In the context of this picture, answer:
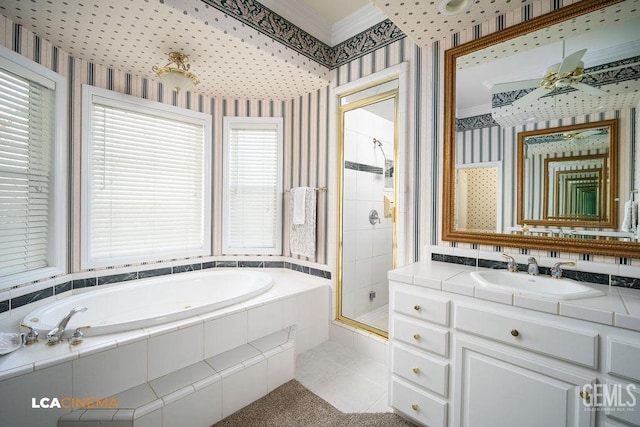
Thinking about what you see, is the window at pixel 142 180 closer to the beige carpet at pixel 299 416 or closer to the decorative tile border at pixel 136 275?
the decorative tile border at pixel 136 275

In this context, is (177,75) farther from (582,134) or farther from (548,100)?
(582,134)

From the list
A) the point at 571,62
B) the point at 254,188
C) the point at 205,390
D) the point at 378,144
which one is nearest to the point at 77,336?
the point at 205,390

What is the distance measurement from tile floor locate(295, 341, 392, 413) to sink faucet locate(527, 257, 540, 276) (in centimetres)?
116

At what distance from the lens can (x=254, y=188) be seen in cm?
296

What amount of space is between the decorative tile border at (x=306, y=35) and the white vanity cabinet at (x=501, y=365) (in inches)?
76.4

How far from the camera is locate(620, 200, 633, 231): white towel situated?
1301mm

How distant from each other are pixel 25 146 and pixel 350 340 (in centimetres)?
276

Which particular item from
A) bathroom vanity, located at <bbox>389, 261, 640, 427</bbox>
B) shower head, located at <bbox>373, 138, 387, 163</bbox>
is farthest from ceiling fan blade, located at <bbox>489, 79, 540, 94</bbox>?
bathroom vanity, located at <bbox>389, 261, 640, 427</bbox>

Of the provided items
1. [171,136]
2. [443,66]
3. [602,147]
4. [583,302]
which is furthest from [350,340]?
[171,136]

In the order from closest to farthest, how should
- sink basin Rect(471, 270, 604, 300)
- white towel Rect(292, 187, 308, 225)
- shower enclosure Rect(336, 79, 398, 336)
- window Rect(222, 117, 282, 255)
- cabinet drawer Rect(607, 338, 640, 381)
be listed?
cabinet drawer Rect(607, 338, 640, 381) → sink basin Rect(471, 270, 604, 300) → shower enclosure Rect(336, 79, 398, 336) → white towel Rect(292, 187, 308, 225) → window Rect(222, 117, 282, 255)

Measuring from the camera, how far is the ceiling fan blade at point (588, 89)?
4.56 ft

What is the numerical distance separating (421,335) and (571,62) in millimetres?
1663

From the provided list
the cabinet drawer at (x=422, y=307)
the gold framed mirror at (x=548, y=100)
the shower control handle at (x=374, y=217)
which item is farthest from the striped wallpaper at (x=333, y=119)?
the cabinet drawer at (x=422, y=307)

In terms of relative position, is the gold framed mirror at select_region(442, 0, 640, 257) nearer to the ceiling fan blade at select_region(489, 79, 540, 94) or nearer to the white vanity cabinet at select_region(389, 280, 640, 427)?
the ceiling fan blade at select_region(489, 79, 540, 94)
